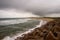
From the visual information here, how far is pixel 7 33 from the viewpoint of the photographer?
5.33 ft

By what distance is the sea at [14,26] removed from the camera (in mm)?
1621

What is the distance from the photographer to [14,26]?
Answer: 5.53 ft

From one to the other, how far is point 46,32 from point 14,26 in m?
0.51

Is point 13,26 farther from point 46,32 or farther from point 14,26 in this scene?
point 46,32

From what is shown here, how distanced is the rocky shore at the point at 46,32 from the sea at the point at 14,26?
0.08 m

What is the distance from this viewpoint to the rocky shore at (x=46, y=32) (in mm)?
1660

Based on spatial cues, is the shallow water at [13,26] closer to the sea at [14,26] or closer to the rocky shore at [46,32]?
the sea at [14,26]

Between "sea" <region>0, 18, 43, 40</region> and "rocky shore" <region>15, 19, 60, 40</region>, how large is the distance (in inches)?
3.3

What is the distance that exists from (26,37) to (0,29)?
41cm

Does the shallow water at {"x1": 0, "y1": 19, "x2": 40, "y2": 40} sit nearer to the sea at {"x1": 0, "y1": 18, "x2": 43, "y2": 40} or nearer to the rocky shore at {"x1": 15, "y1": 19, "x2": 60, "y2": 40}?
the sea at {"x1": 0, "y1": 18, "x2": 43, "y2": 40}

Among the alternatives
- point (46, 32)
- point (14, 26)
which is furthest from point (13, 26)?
point (46, 32)

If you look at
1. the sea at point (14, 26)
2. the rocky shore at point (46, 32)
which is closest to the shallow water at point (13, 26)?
the sea at point (14, 26)

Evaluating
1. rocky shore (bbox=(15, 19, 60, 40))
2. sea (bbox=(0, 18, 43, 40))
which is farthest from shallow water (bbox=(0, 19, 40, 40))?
rocky shore (bbox=(15, 19, 60, 40))

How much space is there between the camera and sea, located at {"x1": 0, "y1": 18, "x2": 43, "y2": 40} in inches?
63.8
